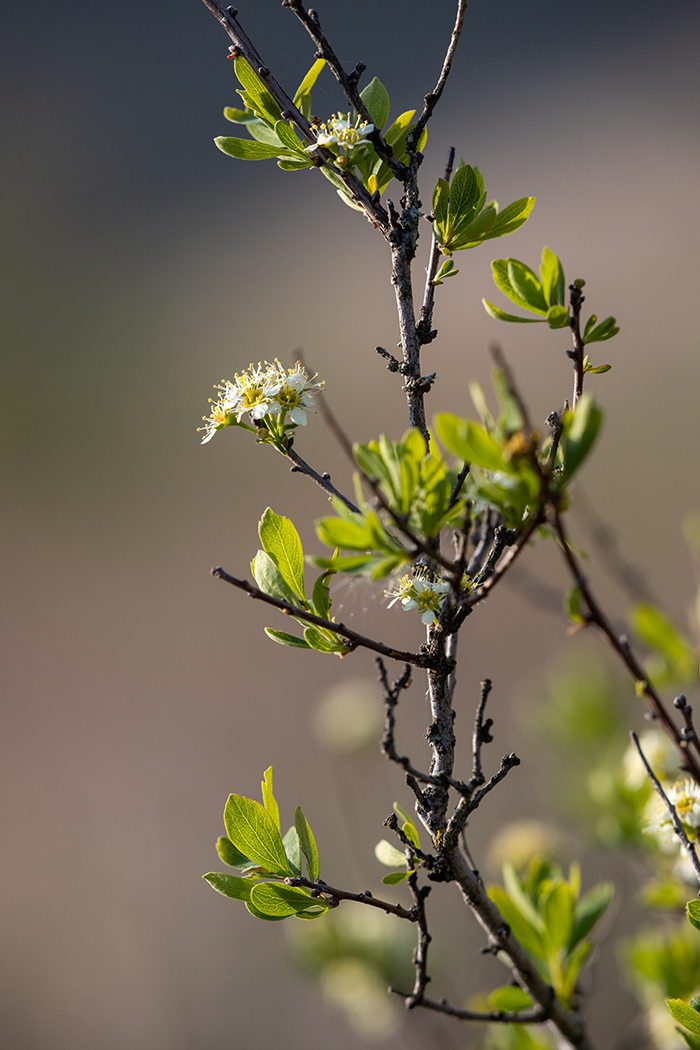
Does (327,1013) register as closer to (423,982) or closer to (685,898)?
(685,898)

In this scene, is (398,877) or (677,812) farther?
(677,812)

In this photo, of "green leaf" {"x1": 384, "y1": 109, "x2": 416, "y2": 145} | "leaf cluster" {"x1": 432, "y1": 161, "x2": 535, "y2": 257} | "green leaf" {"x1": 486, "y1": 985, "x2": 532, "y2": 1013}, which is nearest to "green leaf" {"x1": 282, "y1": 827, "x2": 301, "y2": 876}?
"green leaf" {"x1": 486, "y1": 985, "x2": 532, "y2": 1013}

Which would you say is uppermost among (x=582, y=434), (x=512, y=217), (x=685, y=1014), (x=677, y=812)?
(x=512, y=217)

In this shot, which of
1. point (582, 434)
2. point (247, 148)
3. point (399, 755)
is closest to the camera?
point (582, 434)

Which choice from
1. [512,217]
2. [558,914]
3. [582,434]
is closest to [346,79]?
[512,217]

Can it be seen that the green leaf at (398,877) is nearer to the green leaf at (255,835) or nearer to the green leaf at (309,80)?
the green leaf at (255,835)

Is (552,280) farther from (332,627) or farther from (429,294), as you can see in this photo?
(332,627)

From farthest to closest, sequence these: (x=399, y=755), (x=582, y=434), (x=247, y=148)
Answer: (x=247, y=148), (x=399, y=755), (x=582, y=434)
